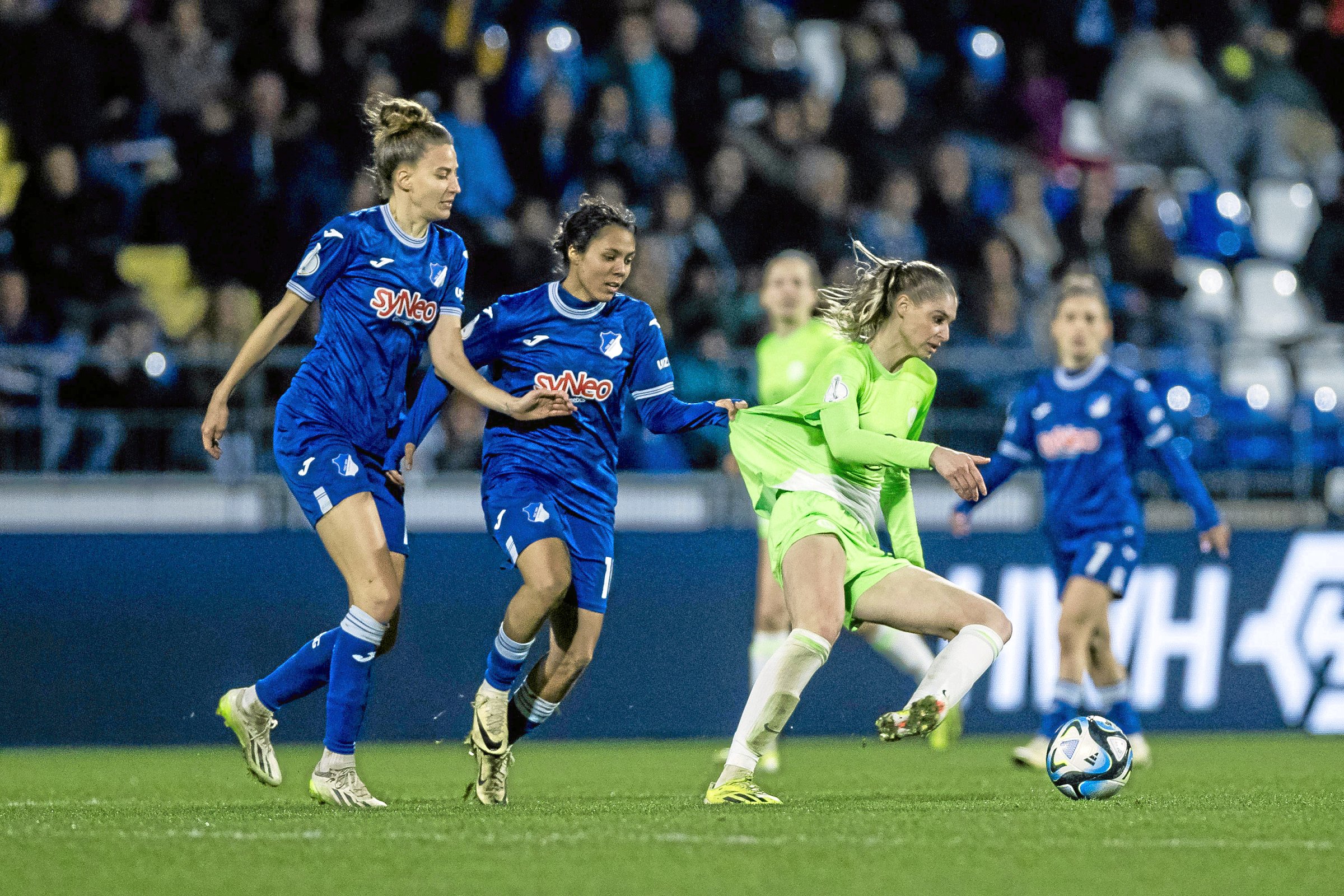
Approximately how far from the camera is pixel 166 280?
11508mm

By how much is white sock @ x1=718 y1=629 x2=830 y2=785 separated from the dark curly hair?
1.75 meters

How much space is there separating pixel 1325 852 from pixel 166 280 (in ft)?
28.5

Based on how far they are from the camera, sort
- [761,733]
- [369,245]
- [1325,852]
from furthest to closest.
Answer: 1. [369,245]
2. [761,733]
3. [1325,852]

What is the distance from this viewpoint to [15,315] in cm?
1057

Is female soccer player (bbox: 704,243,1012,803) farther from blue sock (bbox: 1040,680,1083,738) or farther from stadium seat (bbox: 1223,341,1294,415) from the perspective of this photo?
stadium seat (bbox: 1223,341,1294,415)

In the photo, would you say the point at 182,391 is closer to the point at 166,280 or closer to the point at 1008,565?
the point at 166,280

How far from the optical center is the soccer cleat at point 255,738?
22.1ft

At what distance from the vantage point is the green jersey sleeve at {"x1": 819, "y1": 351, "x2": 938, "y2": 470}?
19.4 ft

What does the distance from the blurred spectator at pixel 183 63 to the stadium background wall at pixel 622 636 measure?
3784 mm

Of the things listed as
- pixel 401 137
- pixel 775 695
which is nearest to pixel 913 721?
pixel 775 695

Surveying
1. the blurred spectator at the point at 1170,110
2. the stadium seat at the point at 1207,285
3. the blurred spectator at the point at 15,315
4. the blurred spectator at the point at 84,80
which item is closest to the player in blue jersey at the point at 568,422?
the blurred spectator at the point at 15,315

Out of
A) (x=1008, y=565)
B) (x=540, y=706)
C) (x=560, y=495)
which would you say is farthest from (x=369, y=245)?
(x=1008, y=565)

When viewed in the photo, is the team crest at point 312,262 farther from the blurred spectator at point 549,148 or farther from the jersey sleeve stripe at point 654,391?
the blurred spectator at point 549,148

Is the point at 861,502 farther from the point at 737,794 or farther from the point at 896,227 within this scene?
the point at 896,227
